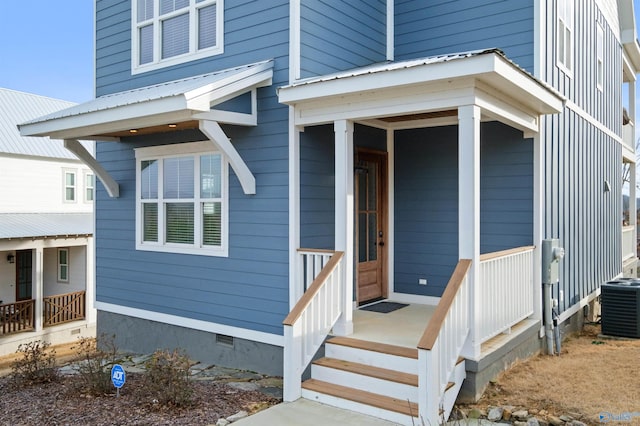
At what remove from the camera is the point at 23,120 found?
16.9 m

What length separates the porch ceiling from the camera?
189 inches

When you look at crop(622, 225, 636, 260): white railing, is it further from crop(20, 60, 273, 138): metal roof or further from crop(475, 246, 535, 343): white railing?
crop(20, 60, 273, 138): metal roof

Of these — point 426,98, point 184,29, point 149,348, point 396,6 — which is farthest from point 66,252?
point 426,98

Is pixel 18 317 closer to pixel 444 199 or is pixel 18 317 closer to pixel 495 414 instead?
pixel 444 199

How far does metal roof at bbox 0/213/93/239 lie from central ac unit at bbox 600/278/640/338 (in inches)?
516

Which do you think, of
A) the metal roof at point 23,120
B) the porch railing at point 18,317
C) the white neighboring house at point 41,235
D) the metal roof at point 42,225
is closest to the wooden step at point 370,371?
the white neighboring house at point 41,235

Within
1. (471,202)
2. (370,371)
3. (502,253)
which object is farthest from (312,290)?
(502,253)

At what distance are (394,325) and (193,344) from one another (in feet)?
9.03

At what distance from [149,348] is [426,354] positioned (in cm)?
476

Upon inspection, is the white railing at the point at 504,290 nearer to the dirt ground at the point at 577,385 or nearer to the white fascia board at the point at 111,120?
the dirt ground at the point at 577,385

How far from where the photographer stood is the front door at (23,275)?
16578 millimetres

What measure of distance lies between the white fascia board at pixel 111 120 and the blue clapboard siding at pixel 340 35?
1562 millimetres

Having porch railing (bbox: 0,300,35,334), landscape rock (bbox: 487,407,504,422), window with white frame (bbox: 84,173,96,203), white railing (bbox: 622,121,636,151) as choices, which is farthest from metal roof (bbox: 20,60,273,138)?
window with white frame (bbox: 84,173,96,203)

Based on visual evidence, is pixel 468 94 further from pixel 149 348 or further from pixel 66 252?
pixel 66 252
